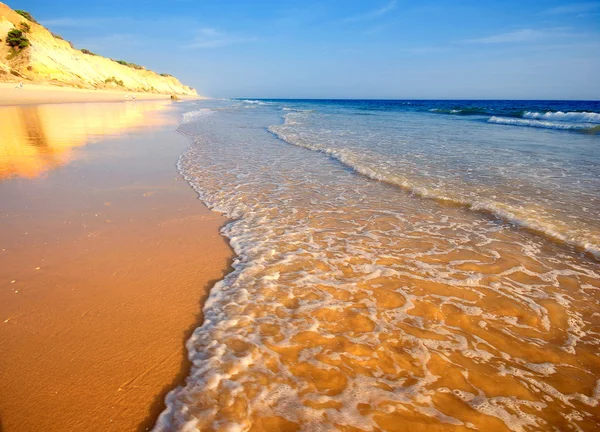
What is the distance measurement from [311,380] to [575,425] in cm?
167

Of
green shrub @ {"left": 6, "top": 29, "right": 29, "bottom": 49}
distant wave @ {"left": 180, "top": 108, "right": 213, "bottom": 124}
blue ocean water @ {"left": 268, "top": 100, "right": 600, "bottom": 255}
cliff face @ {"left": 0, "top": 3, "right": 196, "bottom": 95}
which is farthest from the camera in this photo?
cliff face @ {"left": 0, "top": 3, "right": 196, "bottom": 95}

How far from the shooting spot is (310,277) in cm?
352

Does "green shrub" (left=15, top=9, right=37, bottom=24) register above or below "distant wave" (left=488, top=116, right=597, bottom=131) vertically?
above

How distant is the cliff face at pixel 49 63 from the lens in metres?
40.4

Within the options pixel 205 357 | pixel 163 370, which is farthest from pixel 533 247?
pixel 163 370

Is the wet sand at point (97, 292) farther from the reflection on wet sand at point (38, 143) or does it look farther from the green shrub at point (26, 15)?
the green shrub at point (26, 15)

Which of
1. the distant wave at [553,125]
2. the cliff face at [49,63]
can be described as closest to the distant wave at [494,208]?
the distant wave at [553,125]

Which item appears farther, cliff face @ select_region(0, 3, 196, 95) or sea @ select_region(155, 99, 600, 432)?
cliff face @ select_region(0, 3, 196, 95)

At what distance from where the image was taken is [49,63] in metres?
43.9

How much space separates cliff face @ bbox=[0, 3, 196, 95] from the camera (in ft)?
133

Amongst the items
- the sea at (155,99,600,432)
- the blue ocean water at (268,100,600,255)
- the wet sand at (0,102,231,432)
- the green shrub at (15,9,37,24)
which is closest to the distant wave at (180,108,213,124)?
the blue ocean water at (268,100,600,255)

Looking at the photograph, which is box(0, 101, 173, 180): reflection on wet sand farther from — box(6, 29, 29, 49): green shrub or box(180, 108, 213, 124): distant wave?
box(6, 29, 29, 49): green shrub

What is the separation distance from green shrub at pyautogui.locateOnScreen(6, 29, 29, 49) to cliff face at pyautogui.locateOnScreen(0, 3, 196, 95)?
1.55 ft

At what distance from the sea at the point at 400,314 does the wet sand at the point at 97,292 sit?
26 centimetres
